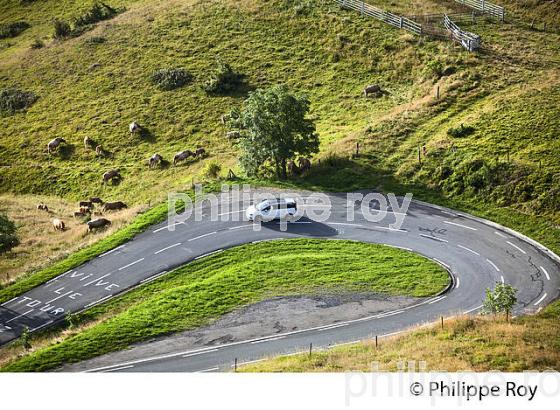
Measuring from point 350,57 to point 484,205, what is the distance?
130ft

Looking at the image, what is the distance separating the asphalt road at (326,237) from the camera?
142 feet

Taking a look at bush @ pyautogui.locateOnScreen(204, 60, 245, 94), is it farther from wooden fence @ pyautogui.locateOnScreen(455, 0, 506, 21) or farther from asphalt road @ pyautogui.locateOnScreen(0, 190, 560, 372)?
wooden fence @ pyautogui.locateOnScreen(455, 0, 506, 21)

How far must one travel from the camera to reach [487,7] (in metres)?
94.1

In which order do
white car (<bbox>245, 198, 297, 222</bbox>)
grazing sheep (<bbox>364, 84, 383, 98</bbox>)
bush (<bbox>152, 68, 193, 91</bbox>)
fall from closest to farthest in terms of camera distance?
white car (<bbox>245, 198, 297, 222</bbox>) → grazing sheep (<bbox>364, 84, 383, 98</bbox>) → bush (<bbox>152, 68, 193, 91</bbox>)

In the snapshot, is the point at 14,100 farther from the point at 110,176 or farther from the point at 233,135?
the point at 233,135

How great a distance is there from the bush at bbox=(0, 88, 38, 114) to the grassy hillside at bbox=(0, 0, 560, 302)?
4.55ft

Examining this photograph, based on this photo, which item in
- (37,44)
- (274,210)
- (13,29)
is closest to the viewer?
(274,210)

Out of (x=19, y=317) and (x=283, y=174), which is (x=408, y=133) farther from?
(x=19, y=317)

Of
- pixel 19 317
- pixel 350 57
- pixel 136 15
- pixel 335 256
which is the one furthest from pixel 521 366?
pixel 136 15

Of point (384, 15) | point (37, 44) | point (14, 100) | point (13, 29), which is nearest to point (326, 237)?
point (384, 15)

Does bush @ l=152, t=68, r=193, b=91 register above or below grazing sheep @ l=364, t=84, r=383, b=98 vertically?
above

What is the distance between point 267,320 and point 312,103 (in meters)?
44.3

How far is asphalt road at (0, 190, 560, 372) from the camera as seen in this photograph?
43.2 m

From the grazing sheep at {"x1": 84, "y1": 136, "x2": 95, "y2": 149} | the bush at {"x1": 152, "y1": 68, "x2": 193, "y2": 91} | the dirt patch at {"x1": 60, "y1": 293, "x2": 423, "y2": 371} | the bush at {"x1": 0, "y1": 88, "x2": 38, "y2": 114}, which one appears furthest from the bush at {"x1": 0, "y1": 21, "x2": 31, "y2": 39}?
the dirt patch at {"x1": 60, "y1": 293, "x2": 423, "y2": 371}
